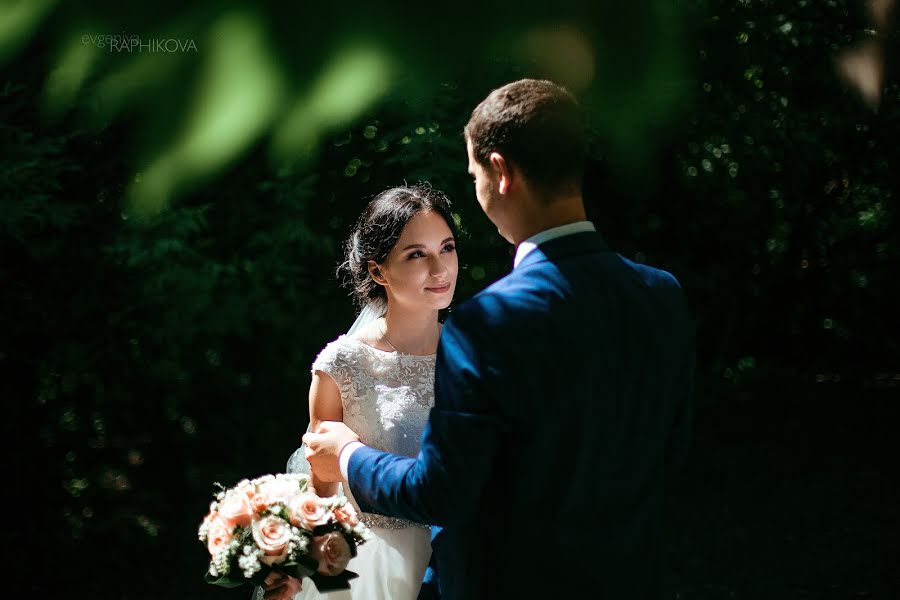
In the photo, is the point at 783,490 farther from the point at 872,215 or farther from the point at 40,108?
the point at 40,108

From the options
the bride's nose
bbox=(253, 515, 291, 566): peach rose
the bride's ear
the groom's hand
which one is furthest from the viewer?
the bride's ear

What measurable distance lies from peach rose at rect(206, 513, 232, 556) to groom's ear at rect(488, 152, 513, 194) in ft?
3.68

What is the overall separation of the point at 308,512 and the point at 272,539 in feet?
0.36

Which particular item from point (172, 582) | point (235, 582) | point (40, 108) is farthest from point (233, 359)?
point (40, 108)

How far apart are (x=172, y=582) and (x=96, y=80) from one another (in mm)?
6148

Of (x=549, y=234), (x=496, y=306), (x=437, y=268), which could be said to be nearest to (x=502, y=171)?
(x=549, y=234)

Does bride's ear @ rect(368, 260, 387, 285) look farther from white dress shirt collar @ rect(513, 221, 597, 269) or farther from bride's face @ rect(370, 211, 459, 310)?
white dress shirt collar @ rect(513, 221, 597, 269)

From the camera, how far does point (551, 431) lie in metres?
1.69

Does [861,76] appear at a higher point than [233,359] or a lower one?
higher

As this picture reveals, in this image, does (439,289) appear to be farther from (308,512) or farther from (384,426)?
(308,512)

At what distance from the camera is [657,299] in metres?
1.81

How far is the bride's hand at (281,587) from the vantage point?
2301 millimetres

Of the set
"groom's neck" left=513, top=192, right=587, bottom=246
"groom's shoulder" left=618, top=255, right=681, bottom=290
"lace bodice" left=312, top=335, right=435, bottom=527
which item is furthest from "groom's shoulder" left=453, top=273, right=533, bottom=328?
"lace bodice" left=312, top=335, right=435, bottom=527

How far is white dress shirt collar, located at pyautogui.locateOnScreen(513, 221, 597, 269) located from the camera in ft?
5.70
